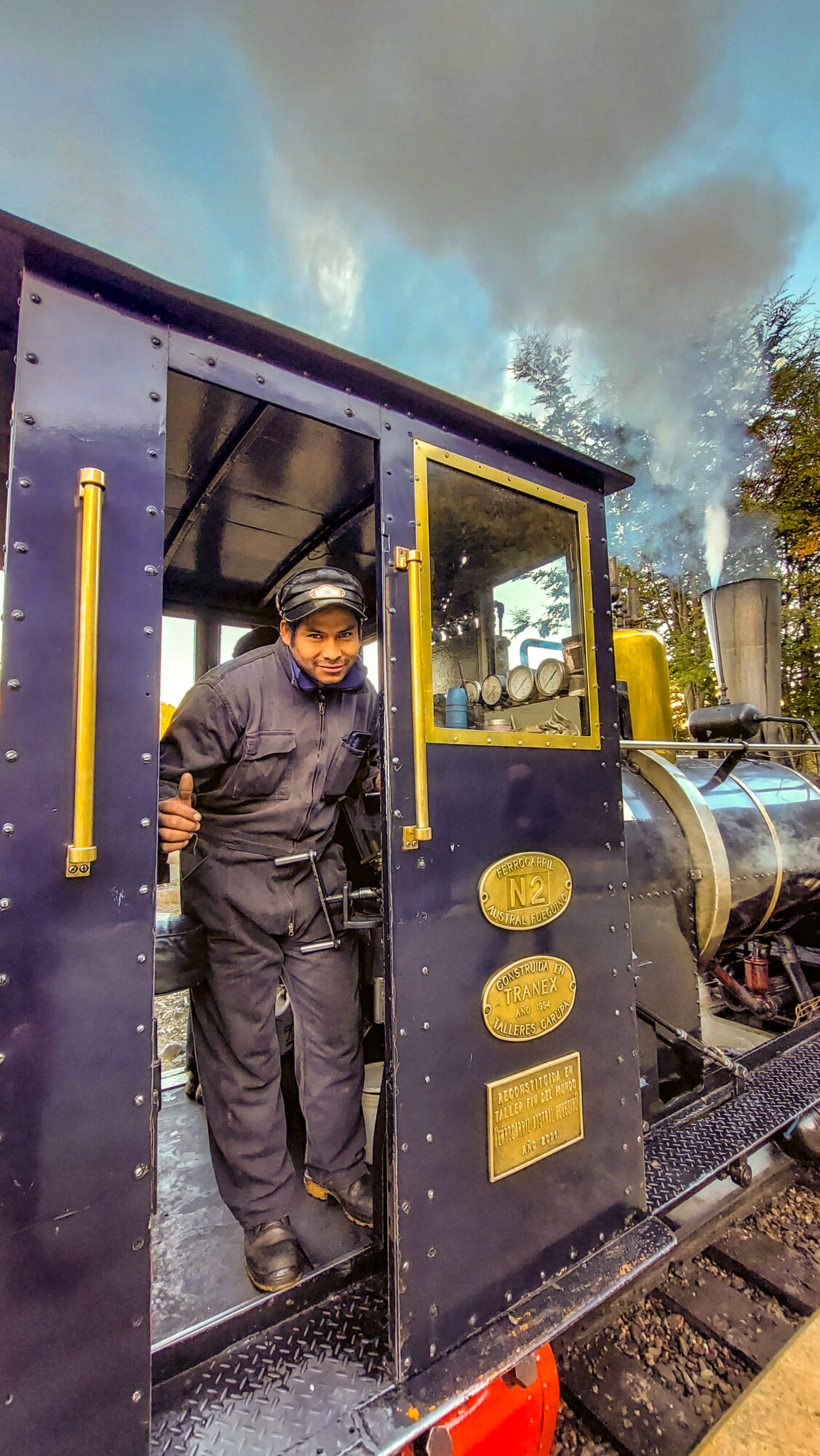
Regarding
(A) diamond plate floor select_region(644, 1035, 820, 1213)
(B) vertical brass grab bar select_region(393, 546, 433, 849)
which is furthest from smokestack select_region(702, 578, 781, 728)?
(B) vertical brass grab bar select_region(393, 546, 433, 849)

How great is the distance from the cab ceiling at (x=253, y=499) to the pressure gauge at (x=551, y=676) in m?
0.85

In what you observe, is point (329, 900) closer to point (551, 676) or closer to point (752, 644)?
point (551, 676)

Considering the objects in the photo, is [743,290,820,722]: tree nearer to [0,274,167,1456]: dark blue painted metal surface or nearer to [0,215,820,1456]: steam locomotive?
[0,215,820,1456]: steam locomotive

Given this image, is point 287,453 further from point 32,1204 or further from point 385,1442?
point 385,1442

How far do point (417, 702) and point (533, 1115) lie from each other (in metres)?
1.22

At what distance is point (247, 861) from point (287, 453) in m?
1.38

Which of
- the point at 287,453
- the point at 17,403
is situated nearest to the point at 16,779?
the point at 17,403

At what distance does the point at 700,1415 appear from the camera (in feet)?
6.10

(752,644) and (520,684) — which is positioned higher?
(752,644)

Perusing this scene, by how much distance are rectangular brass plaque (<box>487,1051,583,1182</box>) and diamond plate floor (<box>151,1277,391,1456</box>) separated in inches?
18.7

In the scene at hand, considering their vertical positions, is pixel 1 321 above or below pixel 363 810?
above

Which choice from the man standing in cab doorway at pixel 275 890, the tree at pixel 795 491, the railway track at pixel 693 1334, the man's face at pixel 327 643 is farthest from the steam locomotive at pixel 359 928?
the tree at pixel 795 491

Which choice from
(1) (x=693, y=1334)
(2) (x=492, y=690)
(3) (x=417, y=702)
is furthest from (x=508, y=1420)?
(2) (x=492, y=690)

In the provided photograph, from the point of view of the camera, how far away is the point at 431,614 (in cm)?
177
